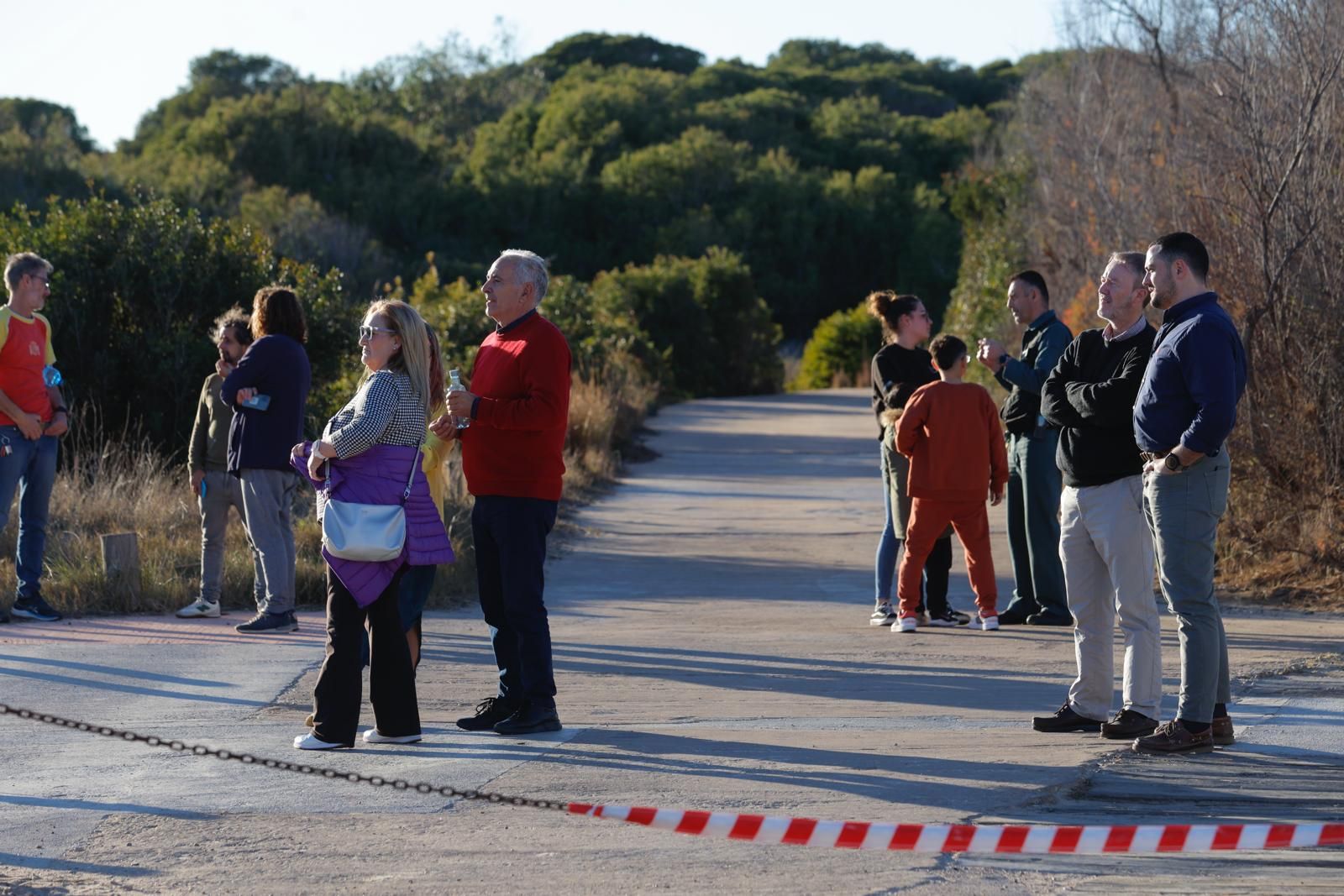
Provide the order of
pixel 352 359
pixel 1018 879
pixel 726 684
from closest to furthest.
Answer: pixel 1018 879 < pixel 726 684 < pixel 352 359

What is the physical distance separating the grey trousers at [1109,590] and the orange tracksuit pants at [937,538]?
2443 mm

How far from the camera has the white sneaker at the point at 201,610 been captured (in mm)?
9703

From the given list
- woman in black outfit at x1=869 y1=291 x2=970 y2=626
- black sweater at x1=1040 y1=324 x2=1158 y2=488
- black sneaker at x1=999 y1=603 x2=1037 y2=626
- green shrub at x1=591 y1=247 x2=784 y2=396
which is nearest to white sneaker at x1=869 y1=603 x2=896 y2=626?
woman in black outfit at x1=869 y1=291 x2=970 y2=626

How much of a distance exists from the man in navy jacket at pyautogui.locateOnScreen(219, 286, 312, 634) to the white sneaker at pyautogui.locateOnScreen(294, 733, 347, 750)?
2.74 m

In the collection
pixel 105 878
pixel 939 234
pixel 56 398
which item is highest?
pixel 939 234

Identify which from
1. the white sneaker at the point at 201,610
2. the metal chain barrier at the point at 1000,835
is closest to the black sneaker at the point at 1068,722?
the metal chain barrier at the point at 1000,835

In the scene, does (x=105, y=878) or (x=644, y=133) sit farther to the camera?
(x=644, y=133)

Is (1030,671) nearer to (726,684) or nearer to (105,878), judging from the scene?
(726,684)

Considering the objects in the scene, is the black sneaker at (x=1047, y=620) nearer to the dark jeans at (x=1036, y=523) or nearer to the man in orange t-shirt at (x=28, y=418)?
the dark jeans at (x=1036, y=523)

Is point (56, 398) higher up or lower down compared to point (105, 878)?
higher up

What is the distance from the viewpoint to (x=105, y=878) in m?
4.85

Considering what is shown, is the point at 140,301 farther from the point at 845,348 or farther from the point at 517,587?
the point at 845,348

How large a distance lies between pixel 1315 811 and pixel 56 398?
7.32 metres

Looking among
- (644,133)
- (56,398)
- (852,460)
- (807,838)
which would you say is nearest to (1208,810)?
(807,838)
